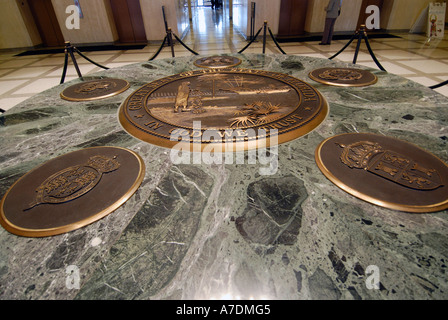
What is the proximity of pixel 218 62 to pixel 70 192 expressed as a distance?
220 centimetres

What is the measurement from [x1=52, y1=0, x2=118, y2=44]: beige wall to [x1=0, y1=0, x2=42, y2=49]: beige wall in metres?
1.03

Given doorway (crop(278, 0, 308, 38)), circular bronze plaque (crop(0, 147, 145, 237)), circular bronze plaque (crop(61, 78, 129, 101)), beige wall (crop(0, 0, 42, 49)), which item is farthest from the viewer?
doorway (crop(278, 0, 308, 38))

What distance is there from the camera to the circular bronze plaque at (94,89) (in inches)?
81.4

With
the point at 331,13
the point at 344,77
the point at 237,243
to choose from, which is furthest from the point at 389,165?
the point at 331,13

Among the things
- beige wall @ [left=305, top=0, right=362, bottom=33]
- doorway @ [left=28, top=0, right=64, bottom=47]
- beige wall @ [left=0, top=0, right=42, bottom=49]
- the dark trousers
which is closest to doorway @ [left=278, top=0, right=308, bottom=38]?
beige wall @ [left=305, top=0, right=362, bottom=33]

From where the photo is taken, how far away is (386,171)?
43.6 inches

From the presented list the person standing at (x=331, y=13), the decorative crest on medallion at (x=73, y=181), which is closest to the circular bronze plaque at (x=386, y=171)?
the decorative crest on medallion at (x=73, y=181)

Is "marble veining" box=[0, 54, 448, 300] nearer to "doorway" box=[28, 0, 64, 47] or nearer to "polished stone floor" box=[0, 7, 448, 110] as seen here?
"polished stone floor" box=[0, 7, 448, 110]

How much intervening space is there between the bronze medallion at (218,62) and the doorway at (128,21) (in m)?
6.21

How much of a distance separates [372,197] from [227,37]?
327 inches

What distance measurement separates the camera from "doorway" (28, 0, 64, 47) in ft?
23.9

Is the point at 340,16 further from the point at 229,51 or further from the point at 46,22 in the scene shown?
the point at 46,22

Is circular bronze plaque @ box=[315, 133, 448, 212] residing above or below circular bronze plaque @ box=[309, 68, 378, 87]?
below

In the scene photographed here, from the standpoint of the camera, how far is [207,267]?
83 centimetres
